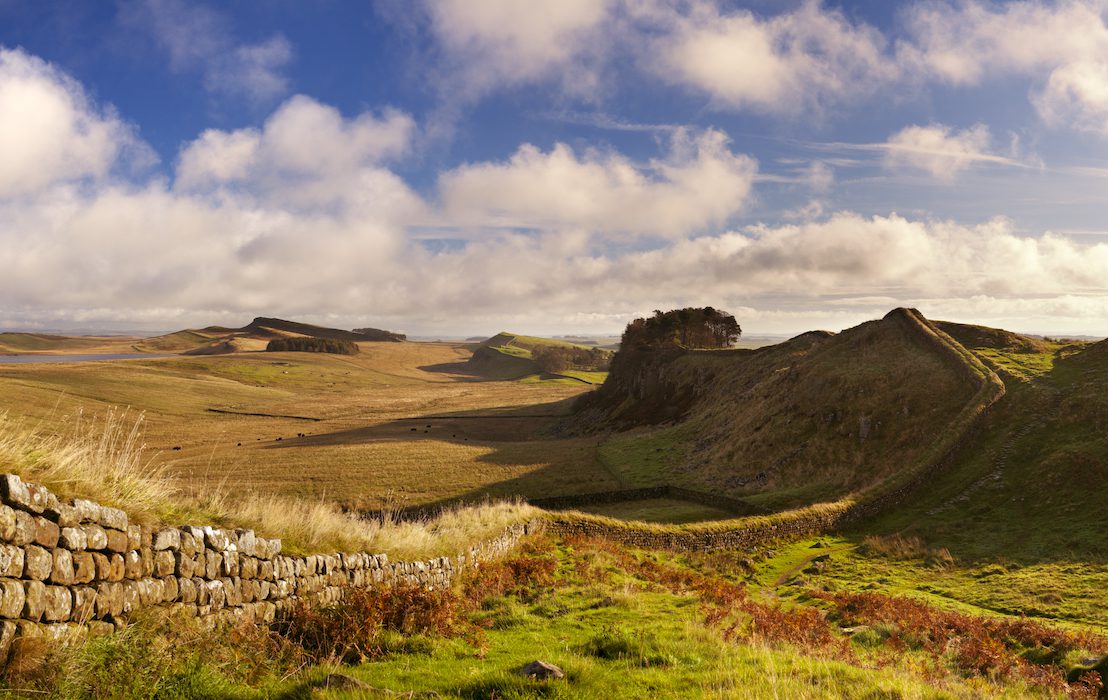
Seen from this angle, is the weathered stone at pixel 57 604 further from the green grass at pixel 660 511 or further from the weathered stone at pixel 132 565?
the green grass at pixel 660 511

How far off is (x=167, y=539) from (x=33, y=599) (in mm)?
2137

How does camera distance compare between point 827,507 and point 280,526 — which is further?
point 827,507

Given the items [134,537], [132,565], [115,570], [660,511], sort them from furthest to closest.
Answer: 1. [660,511]
2. [134,537]
3. [132,565]
4. [115,570]

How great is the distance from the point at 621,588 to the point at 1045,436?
113ft

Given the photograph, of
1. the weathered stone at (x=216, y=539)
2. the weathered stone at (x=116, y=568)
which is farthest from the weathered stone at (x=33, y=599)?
the weathered stone at (x=216, y=539)

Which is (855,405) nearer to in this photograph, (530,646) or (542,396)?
(530,646)

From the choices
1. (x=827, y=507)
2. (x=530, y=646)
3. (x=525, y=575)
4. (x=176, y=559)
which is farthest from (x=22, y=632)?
(x=827, y=507)

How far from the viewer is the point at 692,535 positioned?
30.7m

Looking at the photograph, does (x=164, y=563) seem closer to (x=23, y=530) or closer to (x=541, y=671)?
(x=23, y=530)

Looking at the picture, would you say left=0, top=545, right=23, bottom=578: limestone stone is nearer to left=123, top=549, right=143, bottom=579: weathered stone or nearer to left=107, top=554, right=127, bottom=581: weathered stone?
left=107, top=554, right=127, bottom=581: weathered stone

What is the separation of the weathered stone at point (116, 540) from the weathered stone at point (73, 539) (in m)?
0.37

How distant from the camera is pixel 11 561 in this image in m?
7.00

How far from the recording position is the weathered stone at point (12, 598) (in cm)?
687

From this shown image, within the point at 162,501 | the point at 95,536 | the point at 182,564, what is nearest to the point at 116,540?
the point at 95,536
